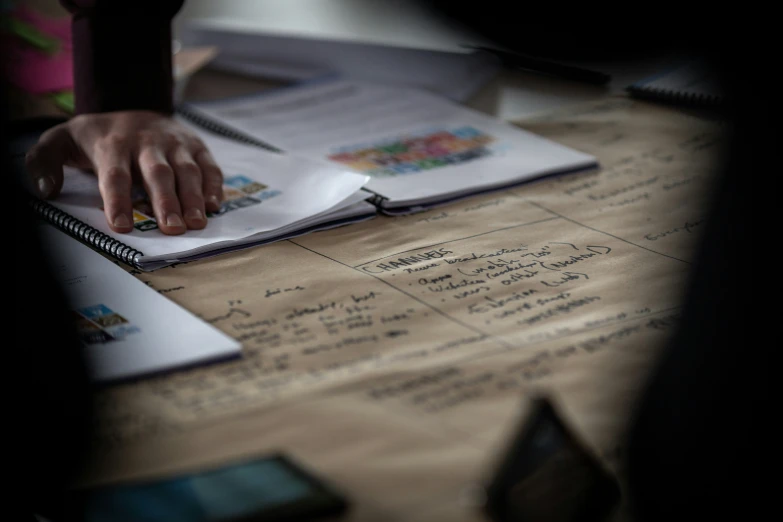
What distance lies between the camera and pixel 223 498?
408 mm

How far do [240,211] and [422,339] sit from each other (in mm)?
289

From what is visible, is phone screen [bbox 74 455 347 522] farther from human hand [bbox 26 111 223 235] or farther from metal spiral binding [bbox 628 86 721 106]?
metal spiral binding [bbox 628 86 721 106]

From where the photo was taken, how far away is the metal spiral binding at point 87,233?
0.70m

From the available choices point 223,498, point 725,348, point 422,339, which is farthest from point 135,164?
point 725,348

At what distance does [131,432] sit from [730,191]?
337 mm

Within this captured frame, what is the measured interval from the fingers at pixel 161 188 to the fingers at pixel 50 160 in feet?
0.26

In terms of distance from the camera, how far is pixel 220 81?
1297mm

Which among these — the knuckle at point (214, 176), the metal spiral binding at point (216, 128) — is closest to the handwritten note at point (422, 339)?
the knuckle at point (214, 176)

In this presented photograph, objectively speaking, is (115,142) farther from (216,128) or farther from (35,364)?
(35,364)

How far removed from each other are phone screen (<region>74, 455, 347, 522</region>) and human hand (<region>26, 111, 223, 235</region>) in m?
0.36

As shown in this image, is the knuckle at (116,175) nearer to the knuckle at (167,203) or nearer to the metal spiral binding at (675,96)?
the knuckle at (167,203)

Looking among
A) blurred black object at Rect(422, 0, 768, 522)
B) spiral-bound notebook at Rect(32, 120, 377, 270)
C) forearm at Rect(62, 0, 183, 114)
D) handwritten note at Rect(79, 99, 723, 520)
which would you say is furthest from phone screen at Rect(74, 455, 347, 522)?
forearm at Rect(62, 0, 183, 114)

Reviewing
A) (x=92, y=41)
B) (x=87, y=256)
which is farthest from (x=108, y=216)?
(x=92, y=41)

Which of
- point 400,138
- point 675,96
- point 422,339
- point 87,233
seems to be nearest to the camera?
point 422,339
